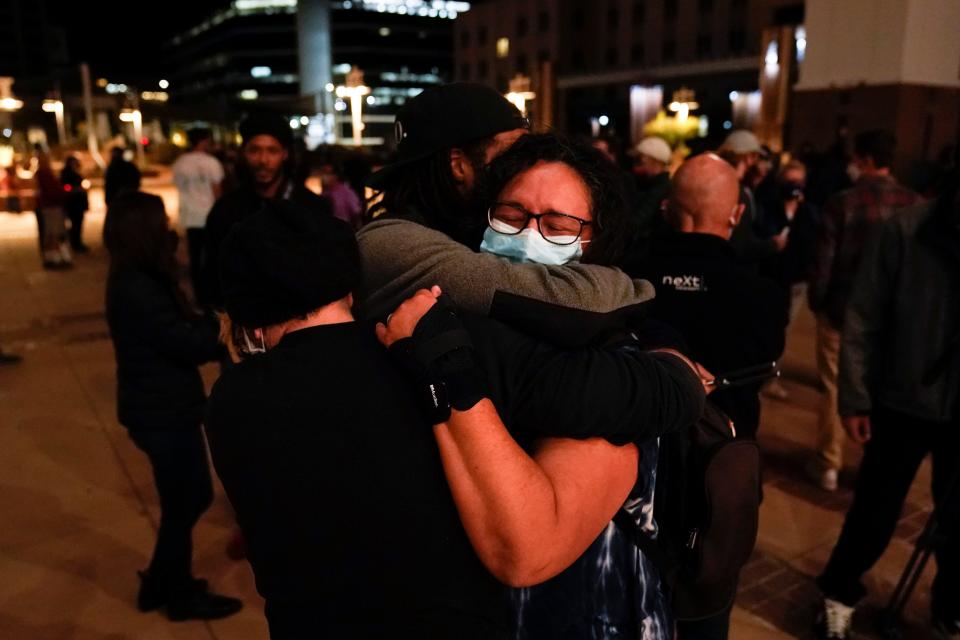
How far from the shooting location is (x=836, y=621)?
330cm

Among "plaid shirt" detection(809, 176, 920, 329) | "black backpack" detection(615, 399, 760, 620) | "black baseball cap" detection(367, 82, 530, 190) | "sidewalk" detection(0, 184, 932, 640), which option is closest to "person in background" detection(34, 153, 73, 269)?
"sidewalk" detection(0, 184, 932, 640)

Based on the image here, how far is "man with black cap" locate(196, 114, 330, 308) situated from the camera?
4.07 metres

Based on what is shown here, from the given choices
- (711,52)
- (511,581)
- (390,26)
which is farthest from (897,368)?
(390,26)

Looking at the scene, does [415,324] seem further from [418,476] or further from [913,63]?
[913,63]

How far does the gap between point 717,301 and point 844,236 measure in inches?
95.7

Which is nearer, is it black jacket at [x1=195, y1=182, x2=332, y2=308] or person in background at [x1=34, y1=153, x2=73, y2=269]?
black jacket at [x1=195, y1=182, x2=332, y2=308]

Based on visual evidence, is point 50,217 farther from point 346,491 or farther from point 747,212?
point 346,491

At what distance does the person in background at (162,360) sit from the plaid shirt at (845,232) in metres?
3.67

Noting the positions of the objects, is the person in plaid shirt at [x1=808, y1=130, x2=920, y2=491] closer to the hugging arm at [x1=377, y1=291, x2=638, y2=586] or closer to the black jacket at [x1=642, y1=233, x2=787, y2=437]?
the black jacket at [x1=642, y1=233, x2=787, y2=437]

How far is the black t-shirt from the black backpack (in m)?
0.51

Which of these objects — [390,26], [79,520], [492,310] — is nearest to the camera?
[492,310]

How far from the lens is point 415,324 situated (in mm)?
1267

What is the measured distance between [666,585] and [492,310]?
2.48 feet

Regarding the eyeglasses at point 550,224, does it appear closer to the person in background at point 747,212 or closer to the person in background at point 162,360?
the person in background at point 162,360
